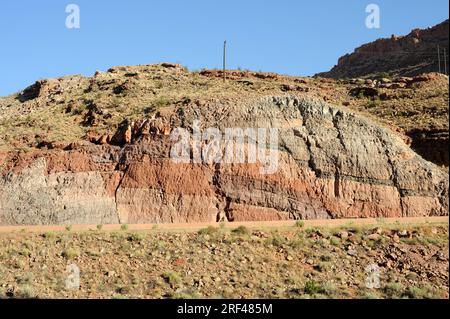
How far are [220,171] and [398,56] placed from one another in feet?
160

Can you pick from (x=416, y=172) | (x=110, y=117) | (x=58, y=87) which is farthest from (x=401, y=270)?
(x=58, y=87)

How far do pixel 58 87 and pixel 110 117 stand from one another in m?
13.9

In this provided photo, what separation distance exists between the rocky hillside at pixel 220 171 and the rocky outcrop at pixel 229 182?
0.17 feet

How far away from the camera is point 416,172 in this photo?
1117 inches

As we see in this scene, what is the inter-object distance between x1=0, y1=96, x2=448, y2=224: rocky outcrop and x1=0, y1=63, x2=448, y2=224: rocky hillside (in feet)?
0.17

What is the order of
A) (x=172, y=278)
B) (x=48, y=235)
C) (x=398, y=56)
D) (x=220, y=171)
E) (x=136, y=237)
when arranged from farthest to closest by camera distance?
(x=398, y=56)
(x=220, y=171)
(x=48, y=235)
(x=136, y=237)
(x=172, y=278)

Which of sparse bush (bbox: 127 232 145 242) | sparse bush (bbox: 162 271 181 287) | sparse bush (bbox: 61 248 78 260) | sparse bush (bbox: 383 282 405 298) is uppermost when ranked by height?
sparse bush (bbox: 127 232 145 242)

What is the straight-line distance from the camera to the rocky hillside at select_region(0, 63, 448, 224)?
27578 millimetres

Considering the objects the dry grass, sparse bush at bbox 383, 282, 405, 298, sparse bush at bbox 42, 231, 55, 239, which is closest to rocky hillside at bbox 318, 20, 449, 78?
the dry grass

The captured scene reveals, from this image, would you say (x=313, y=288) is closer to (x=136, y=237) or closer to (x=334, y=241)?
(x=334, y=241)

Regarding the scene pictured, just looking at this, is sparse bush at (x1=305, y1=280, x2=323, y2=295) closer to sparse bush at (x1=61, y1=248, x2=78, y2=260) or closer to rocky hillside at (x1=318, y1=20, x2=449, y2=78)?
sparse bush at (x1=61, y1=248, x2=78, y2=260)

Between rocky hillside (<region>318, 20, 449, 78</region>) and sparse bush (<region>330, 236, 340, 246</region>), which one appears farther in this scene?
rocky hillside (<region>318, 20, 449, 78</region>)

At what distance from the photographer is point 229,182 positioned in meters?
28.2

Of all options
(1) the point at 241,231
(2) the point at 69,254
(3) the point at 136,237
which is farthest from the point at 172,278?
(1) the point at 241,231
